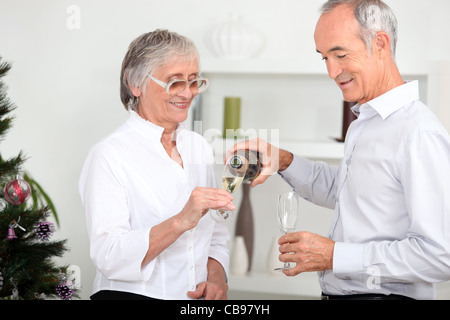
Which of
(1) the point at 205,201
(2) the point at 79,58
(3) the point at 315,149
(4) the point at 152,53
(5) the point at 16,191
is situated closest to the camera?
(1) the point at 205,201

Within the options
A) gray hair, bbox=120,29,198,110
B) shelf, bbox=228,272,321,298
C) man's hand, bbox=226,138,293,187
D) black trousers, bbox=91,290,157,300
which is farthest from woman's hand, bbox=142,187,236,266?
shelf, bbox=228,272,321,298

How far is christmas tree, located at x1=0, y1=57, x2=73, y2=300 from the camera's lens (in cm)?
169

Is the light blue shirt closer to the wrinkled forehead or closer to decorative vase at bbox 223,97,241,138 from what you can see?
the wrinkled forehead

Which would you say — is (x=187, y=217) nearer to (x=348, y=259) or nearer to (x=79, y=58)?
(x=348, y=259)

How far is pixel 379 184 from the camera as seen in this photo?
135 centimetres

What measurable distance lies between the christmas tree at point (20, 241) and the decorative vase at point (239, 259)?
98 centimetres

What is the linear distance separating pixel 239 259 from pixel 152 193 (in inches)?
45.6

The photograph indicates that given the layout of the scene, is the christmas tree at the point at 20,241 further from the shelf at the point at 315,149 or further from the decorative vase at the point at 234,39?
the decorative vase at the point at 234,39

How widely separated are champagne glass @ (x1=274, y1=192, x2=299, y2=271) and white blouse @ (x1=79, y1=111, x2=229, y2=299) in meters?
0.28

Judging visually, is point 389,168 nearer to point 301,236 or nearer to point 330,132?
point 301,236

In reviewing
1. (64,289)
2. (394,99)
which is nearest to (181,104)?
(394,99)

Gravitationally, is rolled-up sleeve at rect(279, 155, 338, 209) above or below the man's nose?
below

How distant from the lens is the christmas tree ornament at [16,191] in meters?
1.65

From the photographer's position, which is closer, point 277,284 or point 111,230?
point 111,230
